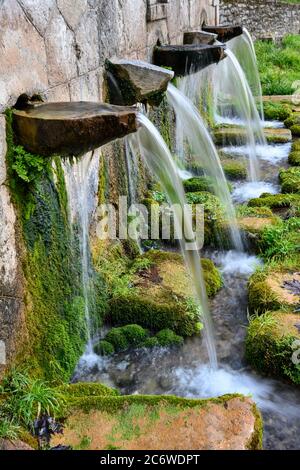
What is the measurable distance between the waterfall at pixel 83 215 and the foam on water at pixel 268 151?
458 cm

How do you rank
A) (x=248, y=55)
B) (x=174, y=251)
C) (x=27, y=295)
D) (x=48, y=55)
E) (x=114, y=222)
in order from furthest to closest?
(x=248, y=55) → (x=174, y=251) → (x=114, y=222) → (x=48, y=55) → (x=27, y=295)

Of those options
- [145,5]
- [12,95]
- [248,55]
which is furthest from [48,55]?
[248,55]

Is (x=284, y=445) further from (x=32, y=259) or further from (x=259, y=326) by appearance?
(x=32, y=259)

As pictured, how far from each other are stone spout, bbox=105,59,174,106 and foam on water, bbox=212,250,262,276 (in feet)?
6.09

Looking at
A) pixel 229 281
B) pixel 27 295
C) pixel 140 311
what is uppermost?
pixel 27 295

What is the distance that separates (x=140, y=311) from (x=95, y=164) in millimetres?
1354

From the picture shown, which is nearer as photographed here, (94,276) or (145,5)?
(94,276)

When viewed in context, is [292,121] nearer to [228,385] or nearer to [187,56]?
[187,56]

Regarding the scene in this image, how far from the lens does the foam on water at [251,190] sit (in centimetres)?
701

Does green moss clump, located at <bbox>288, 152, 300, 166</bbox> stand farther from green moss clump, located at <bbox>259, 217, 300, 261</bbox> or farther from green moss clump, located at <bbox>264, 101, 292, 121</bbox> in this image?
green moss clump, located at <bbox>264, 101, 292, 121</bbox>

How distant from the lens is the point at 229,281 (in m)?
5.03

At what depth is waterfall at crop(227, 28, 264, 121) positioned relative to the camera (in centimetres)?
1087

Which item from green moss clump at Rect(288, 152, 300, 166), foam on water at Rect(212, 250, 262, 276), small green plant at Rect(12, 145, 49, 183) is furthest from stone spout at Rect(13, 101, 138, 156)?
green moss clump at Rect(288, 152, 300, 166)

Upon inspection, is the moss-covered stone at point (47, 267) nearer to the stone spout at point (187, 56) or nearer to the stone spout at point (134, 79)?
the stone spout at point (134, 79)
